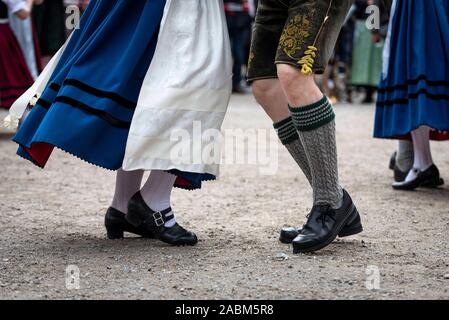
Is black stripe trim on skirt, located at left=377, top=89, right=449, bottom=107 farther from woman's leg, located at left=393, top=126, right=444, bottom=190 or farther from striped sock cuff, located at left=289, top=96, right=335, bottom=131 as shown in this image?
striped sock cuff, located at left=289, top=96, right=335, bottom=131

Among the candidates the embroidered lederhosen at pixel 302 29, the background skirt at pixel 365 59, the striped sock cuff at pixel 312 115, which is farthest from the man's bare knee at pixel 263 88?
the background skirt at pixel 365 59

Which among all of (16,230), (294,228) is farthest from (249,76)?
(16,230)

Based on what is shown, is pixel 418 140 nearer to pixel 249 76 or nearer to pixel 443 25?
pixel 443 25

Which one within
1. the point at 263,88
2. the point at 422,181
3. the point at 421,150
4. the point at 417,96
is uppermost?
the point at 263,88

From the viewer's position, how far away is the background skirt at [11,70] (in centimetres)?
692

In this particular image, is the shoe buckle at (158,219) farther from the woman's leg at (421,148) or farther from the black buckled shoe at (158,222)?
the woman's leg at (421,148)

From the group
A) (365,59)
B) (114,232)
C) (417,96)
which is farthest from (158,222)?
(365,59)

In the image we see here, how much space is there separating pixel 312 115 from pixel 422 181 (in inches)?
74.8

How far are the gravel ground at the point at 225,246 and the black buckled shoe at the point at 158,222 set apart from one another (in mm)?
52

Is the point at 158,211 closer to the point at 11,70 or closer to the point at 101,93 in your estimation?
the point at 101,93

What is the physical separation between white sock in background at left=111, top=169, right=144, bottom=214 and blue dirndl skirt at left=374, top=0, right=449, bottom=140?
173 cm

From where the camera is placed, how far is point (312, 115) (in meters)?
3.07

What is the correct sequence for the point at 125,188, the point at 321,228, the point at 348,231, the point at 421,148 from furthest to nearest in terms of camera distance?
the point at 421,148
the point at 125,188
the point at 348,231
the point at 321,228

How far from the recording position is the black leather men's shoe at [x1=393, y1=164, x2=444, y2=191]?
187 inches
